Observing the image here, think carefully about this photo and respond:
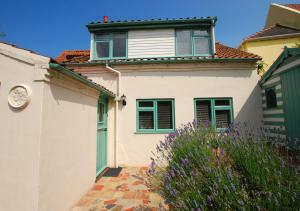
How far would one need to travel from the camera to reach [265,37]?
44.4ft

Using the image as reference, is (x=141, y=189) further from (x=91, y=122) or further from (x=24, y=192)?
(x=24, y=192)

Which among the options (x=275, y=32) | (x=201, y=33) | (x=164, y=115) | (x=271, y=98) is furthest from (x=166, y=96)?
(x=275, y=32)

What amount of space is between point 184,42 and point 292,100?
5004 mm

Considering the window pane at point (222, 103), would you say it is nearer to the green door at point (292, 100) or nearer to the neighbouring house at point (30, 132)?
the green door at point (292, 100)

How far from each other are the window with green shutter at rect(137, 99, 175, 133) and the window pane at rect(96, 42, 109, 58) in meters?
3.14

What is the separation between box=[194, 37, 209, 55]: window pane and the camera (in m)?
8.30

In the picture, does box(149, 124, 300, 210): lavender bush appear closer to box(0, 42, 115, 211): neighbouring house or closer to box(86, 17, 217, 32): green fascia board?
box(0, 42, 115, 211): neighbouring house

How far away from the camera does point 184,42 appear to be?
27.8ft

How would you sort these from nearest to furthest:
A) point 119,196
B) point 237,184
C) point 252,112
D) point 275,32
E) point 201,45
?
1. point 237,184
2. point 119,196
3. point 252,112
4. point 201,45
5. point 275,32

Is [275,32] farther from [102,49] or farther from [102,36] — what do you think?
[102,49]

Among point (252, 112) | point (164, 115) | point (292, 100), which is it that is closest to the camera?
point (292, 100)

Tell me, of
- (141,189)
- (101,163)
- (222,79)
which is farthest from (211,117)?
(101,163)

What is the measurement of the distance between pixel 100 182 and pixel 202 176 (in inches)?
146

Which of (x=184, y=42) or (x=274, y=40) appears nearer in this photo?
(x=184, y=42)
